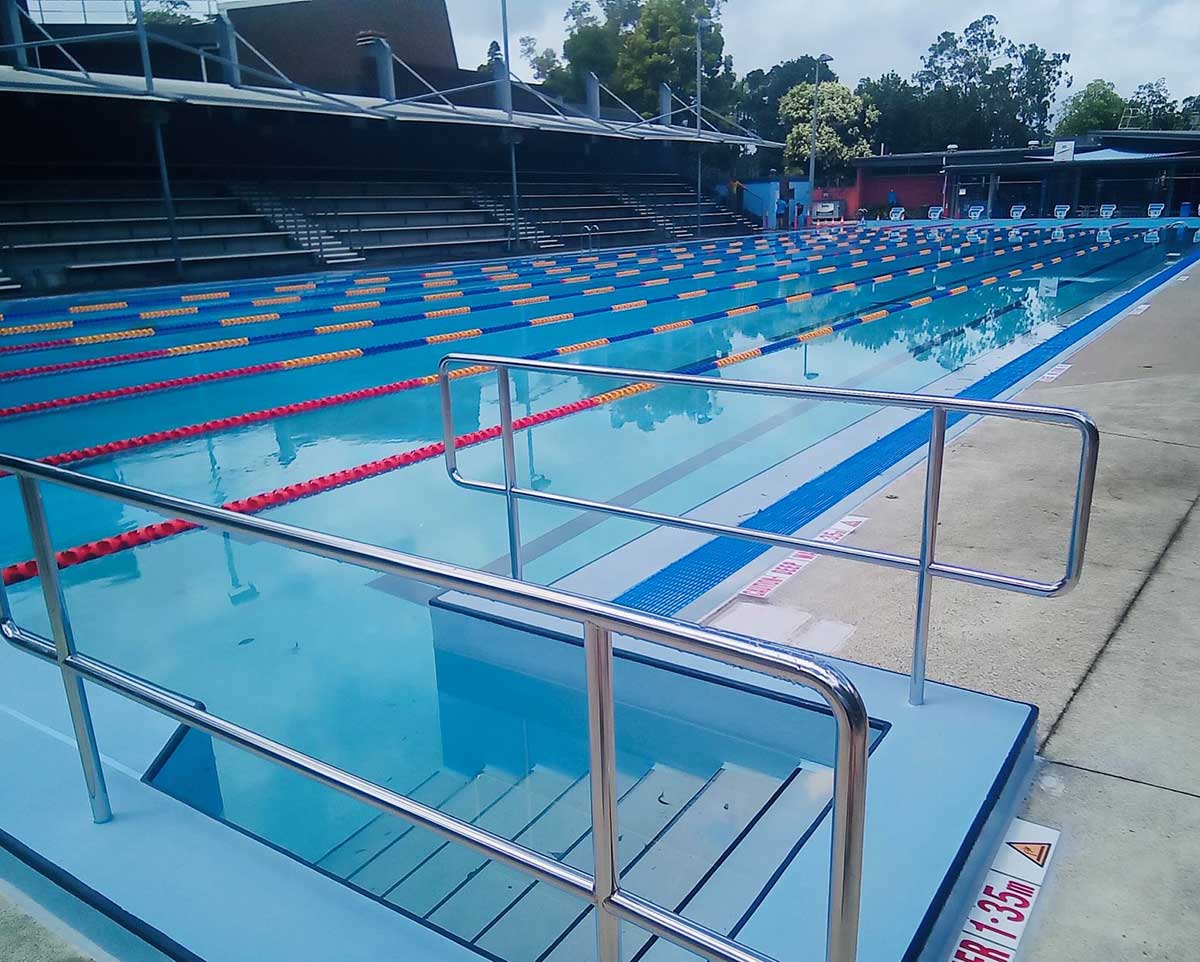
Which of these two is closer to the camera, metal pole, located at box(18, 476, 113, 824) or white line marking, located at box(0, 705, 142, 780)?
metal pole, located at box(18, 476, 113, 824)

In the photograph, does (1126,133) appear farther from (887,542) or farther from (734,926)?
(734,926)

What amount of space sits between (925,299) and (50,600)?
38.6 ft

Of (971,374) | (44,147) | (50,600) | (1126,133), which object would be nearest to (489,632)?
(50,600)

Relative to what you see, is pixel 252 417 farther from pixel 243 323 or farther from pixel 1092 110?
pixel 1092 110

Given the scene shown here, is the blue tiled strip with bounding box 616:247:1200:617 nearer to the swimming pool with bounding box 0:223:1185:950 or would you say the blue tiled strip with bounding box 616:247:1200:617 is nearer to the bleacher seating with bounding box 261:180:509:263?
the swimming pool with bounding box 0:223:1185:950

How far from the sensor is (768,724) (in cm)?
228

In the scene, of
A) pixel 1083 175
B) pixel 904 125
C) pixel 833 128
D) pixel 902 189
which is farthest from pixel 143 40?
pixel 904 125

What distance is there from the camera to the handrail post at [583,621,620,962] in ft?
3.28

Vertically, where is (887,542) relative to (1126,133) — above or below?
below

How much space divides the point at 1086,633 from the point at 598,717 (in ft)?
7.09

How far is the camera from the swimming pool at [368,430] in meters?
2.82

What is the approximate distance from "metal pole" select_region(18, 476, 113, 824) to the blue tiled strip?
128cm

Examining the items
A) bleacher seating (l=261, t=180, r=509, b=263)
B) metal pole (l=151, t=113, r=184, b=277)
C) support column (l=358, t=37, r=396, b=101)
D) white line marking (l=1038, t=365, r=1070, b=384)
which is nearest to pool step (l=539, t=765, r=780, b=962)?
white line marking (l=1038, t=365, r=1070, b=384)

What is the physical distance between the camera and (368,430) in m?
5.81
